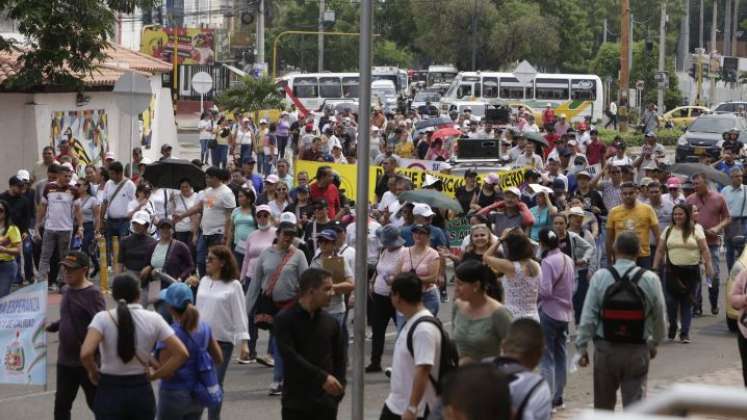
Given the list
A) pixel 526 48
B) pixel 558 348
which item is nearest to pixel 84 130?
pixel 558 348

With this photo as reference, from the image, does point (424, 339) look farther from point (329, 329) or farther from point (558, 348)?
point (558, 348)

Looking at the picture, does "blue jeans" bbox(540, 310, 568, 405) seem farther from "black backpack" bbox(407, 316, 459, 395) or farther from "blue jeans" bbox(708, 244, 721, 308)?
"blue jeans" bbox(708, 244, 721, 308)

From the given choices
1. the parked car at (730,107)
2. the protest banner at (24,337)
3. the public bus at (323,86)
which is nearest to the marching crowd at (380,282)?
the protest banner at (24,337)

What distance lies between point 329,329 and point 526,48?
72533 millimetres

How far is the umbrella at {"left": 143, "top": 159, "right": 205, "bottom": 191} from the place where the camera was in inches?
703

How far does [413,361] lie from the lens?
291 inches

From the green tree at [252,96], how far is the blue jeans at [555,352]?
32.2 metres

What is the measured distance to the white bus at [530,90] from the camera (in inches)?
2488

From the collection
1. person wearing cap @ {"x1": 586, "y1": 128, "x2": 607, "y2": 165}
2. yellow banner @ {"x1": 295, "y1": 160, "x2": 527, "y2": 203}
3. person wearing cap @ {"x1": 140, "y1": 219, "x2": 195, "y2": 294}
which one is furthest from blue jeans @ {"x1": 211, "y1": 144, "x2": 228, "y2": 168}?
person wearing cap @ {"x1": 140, "y1": 219, "x2": 195, "y2": 294}

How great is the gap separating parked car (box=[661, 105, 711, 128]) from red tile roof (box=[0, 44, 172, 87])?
27419 mm

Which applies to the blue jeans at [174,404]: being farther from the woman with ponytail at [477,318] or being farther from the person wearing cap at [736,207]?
the person wearing cap at [736,207]

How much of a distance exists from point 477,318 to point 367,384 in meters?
4.34

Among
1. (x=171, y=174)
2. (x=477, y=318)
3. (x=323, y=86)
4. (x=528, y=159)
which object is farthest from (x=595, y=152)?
(x=323, y=86)

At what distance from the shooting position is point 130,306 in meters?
8.14
